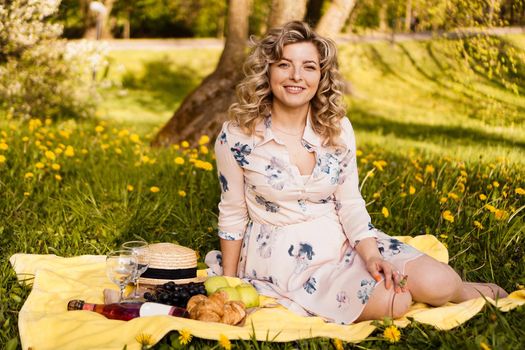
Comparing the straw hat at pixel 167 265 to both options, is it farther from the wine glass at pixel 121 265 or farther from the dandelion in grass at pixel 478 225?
the dandelion in grass at pixel 478 225

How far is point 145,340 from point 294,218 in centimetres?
107

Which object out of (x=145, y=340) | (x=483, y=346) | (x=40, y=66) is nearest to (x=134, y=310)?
(x=145, y=340)

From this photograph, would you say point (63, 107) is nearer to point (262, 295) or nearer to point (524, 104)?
point (524, 104)

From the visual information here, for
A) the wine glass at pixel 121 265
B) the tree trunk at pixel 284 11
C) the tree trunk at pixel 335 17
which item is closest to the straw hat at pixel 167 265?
the wine glass at pixel 121 265

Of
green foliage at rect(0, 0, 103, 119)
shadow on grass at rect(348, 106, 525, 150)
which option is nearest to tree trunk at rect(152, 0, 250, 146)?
green foliage at rect(0, 0, 103, 119)

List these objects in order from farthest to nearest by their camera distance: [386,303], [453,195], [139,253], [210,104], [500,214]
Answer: [210,104] → [453,195] → [500,214] → [139,253] → [386,303]

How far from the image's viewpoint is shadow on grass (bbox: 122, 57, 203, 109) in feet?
53.9

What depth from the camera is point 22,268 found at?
12.3 feet

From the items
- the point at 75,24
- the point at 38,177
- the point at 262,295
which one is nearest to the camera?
the point at 262,295

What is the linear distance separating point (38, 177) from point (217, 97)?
289 centimetres

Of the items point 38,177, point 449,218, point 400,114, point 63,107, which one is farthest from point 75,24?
point 449,218

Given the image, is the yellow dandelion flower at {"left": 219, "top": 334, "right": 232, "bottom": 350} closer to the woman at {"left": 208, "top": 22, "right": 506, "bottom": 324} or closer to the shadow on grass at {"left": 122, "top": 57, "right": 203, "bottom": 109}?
the woman at {"left": 208, "top": 22, "right": 506, "bottom": 324}

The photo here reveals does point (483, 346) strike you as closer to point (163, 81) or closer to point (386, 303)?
point (386, 303)

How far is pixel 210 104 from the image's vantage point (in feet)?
24.5
